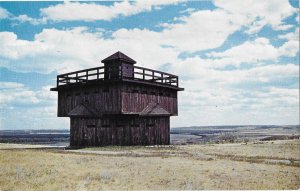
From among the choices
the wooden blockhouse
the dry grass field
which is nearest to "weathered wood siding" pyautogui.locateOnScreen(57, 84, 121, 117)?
the wooden blockhouse

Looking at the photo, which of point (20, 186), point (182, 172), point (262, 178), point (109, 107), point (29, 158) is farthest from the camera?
point (109, 107)

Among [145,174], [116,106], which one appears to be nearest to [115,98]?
[116,106]

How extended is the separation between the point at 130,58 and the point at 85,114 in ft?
21.2

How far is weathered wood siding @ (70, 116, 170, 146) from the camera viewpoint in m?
31.2

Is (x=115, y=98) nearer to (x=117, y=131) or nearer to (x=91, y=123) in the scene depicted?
(x=117, y=131)

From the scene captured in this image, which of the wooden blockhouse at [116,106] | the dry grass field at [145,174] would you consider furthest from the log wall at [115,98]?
the dry grass field at [145,174]

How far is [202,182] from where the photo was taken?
1340cm

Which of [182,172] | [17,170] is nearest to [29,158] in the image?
[17,170]

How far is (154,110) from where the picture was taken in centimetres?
3322

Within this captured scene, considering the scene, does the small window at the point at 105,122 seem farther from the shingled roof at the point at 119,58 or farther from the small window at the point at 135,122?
the shingled roof at the point at 119,58

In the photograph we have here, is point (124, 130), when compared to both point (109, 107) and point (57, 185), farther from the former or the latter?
point (57, 185)

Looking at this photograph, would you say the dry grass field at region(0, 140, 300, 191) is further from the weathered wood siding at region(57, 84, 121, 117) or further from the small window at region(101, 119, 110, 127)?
the small window at region(101, 119, 110, 127)

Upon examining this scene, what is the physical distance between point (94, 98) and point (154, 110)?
5661mm

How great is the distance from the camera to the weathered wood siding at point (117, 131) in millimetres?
31188
